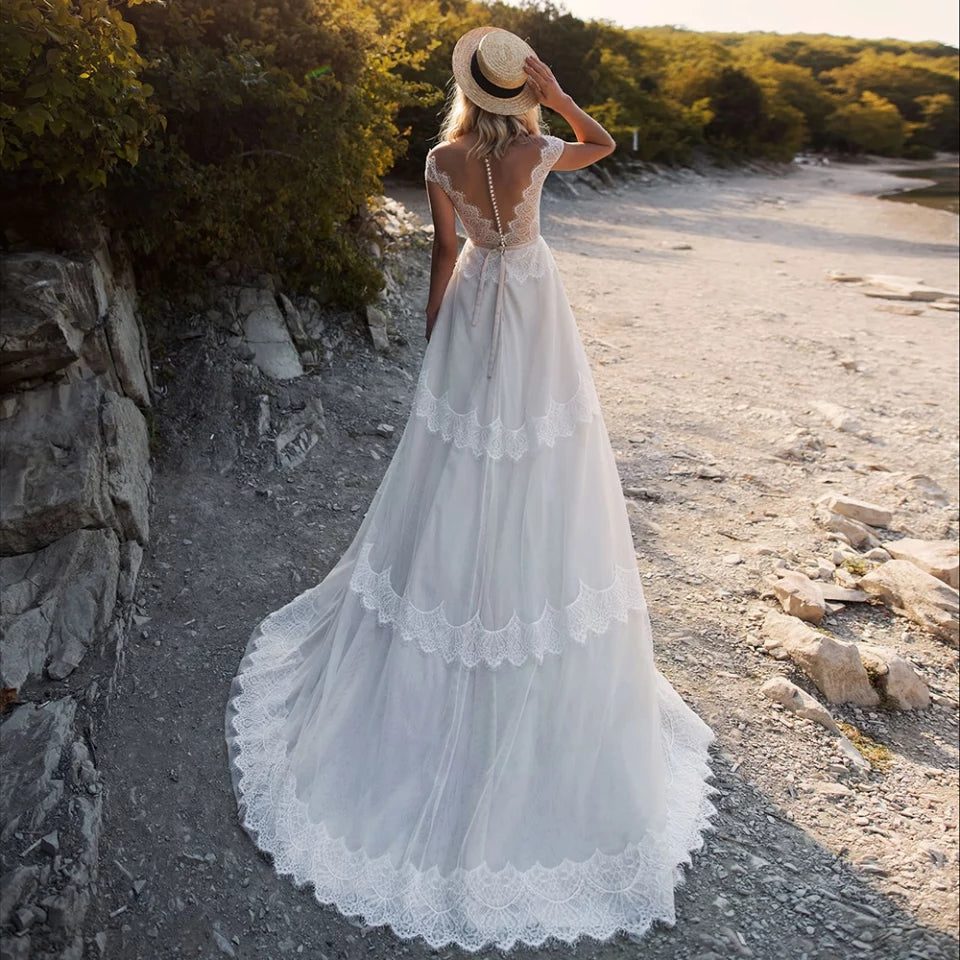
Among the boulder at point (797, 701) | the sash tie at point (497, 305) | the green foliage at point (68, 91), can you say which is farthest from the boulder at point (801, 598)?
the green foliage at point (68, 91)

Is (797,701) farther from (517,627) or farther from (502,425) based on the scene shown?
(502,425)

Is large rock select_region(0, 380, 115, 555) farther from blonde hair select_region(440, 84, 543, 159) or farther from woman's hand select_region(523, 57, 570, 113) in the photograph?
woman's hand select_region(523, 57, 570, 113)

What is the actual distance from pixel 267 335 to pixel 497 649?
12.1ft

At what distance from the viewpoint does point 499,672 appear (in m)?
3.03

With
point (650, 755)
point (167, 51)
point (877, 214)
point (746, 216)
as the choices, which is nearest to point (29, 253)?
point (167, 51)

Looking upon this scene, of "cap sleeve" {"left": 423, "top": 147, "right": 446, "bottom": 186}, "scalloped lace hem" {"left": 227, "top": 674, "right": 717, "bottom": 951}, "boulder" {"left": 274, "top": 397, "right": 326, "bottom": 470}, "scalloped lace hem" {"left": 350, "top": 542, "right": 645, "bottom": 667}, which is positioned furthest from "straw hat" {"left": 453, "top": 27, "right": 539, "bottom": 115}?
"boulder" {"left": 274, "top": 397, "right": 326, "bottom": 470}

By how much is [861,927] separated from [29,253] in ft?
15.4

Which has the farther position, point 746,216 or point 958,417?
point 746,216

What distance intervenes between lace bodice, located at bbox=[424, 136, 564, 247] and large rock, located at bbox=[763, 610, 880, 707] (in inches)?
97.7

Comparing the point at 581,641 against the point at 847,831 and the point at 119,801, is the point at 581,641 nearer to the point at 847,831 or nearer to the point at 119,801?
the point at 847,831

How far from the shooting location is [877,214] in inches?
841

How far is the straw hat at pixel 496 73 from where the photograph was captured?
283cm

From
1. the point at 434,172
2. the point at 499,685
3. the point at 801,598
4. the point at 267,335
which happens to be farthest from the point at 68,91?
the point at 801,598

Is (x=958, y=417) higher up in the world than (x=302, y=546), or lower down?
lower down
